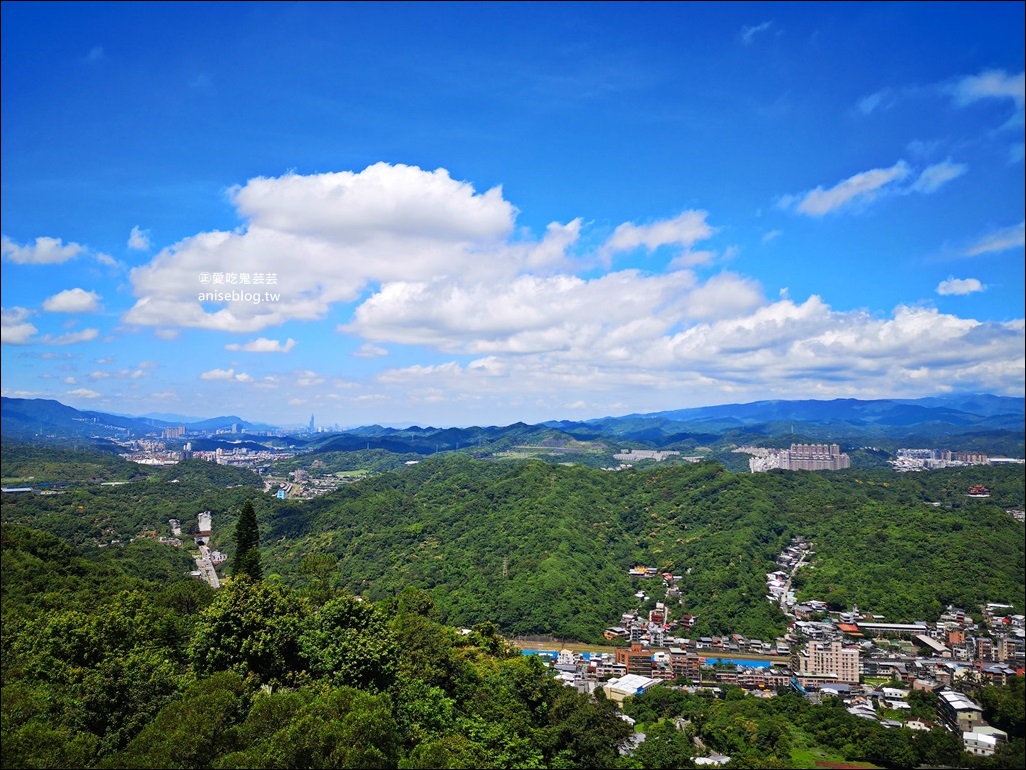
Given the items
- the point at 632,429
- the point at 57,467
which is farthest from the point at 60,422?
the point at 632,429

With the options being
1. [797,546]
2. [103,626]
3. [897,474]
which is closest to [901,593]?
[797,546]

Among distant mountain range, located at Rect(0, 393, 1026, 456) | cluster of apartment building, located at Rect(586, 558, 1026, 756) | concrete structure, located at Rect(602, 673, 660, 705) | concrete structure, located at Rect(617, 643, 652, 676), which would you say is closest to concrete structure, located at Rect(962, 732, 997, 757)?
cluster of apartment building, located at Rect(586, 558, 1026, 756)

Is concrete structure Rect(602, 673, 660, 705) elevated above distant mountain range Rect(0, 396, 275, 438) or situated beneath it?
situated beneath

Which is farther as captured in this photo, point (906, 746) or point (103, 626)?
point (906, 746)

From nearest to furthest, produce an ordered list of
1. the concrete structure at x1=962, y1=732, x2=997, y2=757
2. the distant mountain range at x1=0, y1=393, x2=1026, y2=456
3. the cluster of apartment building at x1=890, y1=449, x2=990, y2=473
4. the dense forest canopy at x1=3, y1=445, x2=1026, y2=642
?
the concrete structure at x1=962, y1=732, x2=997, y2=757 < the dense forest canopy at x1=3, y1=445, x2=1026, y2=642 < the cluster of apartment building at x1=890, y1=449, x2=990, y2=473 < the distant mountain range at x1=0, y1=393, x2=1026, y2=456

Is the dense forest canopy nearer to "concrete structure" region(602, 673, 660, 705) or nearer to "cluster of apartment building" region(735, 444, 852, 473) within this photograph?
"concrete structure" region(602, 673, 660, 705)

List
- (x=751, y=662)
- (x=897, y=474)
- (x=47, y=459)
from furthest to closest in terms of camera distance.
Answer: (x=47, y=459) → (x=897, y=474) → (x=751, y=662)

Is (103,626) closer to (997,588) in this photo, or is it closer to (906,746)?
(906,746)
